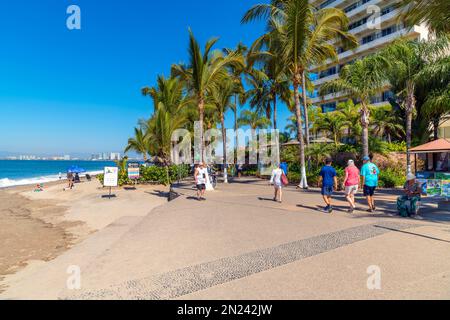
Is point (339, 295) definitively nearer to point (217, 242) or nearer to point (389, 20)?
point (217, 242)

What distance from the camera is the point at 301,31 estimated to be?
1474 cm

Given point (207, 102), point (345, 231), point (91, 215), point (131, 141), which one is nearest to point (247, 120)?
point (131, 141)

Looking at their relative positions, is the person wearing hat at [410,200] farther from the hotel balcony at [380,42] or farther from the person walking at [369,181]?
the hotel balcony at [380,42]

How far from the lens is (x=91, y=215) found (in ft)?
37.7

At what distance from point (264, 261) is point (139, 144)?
94.5 feet

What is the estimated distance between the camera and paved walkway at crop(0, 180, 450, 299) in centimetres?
345

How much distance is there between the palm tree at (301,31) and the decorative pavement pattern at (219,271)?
10.5 meters

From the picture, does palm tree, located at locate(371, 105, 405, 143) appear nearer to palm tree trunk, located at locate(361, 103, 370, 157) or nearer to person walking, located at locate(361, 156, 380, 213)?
palm tree trunk, located at locate(361, 103, 370, 157)

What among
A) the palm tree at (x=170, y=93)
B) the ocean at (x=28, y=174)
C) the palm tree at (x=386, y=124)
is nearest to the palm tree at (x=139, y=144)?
the palm tree at (x=170, y=93)

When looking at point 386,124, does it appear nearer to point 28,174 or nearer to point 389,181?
point 389,181

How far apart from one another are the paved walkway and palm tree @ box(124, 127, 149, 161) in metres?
23.0

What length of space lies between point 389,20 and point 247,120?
24737mm

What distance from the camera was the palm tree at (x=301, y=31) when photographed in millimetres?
14719

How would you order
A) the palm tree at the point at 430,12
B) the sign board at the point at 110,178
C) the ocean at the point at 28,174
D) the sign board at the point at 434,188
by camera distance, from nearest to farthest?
the palm tree at the point at 430,12, the sign board at the point at 434,188, the sign board at the point at 110,178, the ocean at the point at 28,174
